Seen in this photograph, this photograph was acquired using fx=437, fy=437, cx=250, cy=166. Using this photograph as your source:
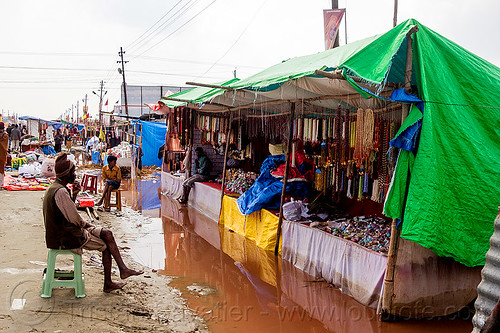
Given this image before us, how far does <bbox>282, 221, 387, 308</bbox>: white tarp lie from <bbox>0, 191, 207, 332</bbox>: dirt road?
2.15m

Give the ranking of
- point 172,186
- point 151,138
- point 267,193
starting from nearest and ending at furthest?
point 267,193, point 172,186, point 151,138

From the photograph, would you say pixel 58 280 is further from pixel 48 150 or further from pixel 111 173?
pixel 48 150

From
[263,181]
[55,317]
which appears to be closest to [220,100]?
[263,181]

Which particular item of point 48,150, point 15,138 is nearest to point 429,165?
point 48,150

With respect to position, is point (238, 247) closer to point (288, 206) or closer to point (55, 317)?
point (288, 206)

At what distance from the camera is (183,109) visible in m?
14.2

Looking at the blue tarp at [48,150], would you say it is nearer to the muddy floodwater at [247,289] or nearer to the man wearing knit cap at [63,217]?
the muddy floodwater at [247,289]

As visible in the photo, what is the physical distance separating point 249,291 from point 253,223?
2.71 m

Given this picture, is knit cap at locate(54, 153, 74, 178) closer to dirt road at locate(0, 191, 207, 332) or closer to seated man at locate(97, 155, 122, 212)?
dirt road at locate(0, 191, 207, 332)

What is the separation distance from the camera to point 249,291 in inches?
258

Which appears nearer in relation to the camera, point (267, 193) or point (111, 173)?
point (267, 193)

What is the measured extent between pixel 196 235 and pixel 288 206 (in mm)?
3041

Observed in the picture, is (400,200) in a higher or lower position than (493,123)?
lower

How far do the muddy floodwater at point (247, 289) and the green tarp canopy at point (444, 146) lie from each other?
1.19 meters
